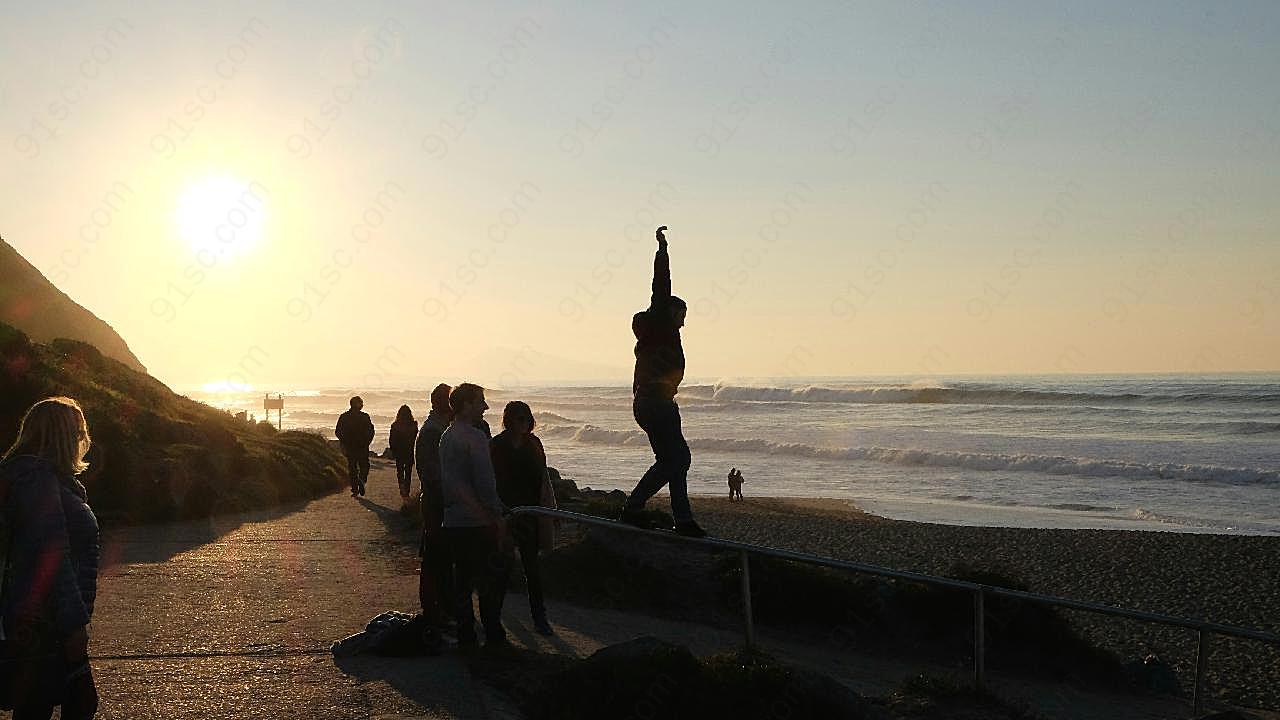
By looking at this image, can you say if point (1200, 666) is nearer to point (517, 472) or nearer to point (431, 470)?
point (517, 472)

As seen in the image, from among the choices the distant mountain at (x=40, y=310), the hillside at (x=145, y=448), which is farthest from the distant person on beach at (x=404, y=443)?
the distant mountain at (x=40, y=310)

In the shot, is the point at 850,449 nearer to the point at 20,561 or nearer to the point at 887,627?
the point at 887,627

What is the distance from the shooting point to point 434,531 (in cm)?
739

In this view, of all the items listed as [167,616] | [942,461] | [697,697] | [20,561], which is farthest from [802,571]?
[942,461]

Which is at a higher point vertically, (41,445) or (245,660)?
(41,445)

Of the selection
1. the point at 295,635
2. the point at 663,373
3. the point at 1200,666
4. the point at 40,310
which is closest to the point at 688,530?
→ the point at 663,373

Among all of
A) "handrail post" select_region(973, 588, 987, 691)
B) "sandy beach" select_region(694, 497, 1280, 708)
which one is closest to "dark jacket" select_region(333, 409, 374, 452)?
"sandy beach" select_region(694, 497, 1280, 708)

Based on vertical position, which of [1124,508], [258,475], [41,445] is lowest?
[1124,508]

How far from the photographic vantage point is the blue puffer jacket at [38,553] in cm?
396

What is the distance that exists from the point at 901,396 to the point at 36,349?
83.0 metres

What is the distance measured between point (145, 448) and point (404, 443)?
4.01 meters

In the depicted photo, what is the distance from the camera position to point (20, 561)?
13.1 feet

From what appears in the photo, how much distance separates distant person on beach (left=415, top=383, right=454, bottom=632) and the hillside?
7734 mm

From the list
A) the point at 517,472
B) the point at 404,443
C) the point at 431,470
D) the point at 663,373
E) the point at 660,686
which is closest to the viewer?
the point at 660,686
